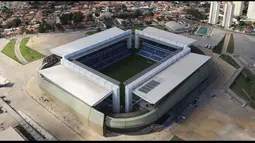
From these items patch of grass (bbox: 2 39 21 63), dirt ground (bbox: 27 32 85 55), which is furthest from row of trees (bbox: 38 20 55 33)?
patch of grass (bbox: 2 39 21 63)

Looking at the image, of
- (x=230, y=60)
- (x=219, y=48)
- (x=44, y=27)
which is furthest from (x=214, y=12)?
(x=44, y=27)

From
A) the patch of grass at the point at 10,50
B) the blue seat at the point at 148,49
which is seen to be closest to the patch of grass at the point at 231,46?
the blue seat at the point at 148,49

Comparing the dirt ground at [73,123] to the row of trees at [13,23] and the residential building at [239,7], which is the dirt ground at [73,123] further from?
the residential building at [239,7]

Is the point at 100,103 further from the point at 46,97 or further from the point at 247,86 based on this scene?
the point at 247,86

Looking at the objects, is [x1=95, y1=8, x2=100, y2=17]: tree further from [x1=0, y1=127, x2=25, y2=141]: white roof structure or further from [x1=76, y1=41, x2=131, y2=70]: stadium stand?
[x1=0, y1=127, x2=25, y2=141]: white roof structure

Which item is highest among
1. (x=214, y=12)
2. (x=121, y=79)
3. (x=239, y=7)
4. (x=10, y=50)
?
(x=239, y=7)

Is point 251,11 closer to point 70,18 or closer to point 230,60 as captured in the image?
point 230,60
